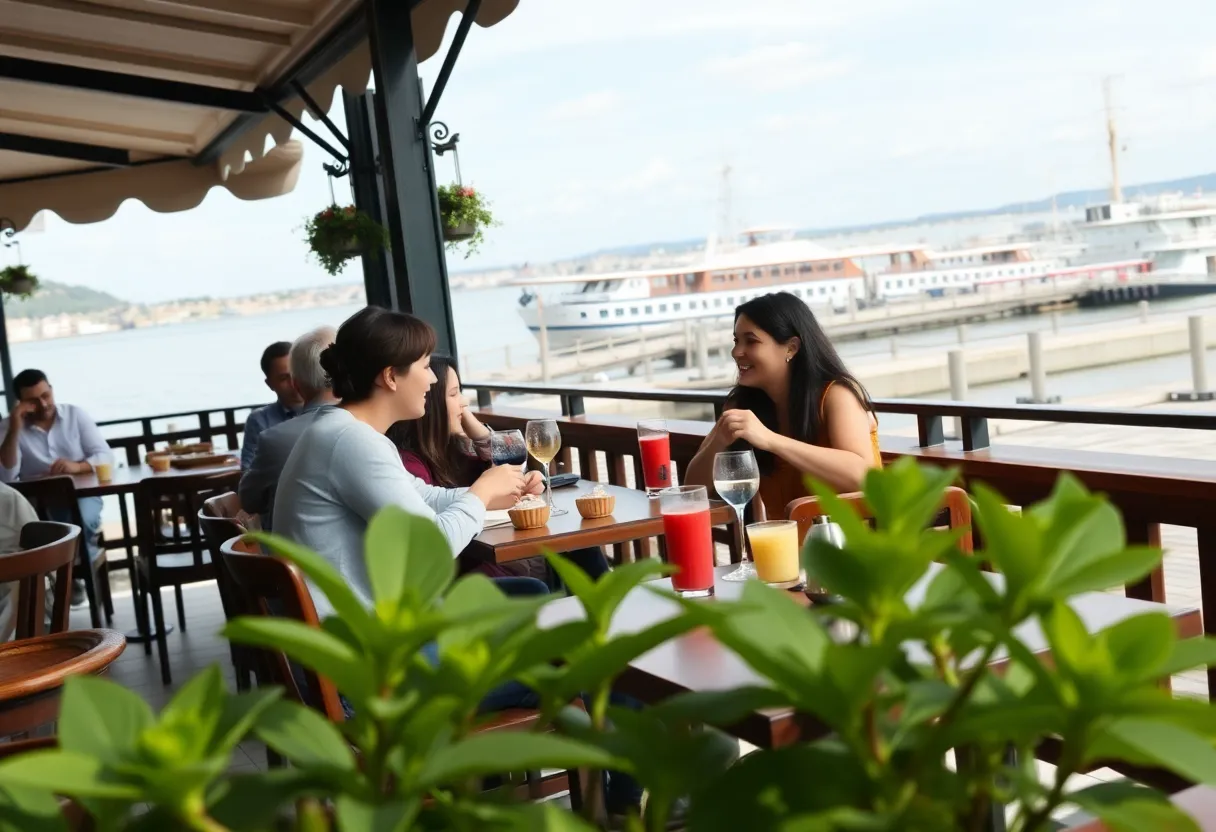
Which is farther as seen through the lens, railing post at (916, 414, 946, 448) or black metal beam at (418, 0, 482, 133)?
black metal beam at (418, 0, 482, 133)

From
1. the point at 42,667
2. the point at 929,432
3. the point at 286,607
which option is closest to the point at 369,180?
the point at 929,432

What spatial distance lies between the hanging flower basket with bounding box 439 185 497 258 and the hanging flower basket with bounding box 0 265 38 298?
4.26 meters

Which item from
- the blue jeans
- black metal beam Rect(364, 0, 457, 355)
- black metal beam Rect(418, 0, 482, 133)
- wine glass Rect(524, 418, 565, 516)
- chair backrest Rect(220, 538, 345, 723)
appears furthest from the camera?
the blue jeans

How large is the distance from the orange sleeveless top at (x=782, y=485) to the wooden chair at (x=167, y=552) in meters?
2.34

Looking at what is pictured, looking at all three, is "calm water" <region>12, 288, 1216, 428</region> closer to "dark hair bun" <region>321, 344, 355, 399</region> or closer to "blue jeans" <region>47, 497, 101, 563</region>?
"blue jeans" <region>47, 497, 101, 563</region>

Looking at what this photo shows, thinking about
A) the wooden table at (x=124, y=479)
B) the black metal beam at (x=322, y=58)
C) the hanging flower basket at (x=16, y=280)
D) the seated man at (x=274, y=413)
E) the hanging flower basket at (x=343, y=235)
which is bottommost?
the wooden table at (x=124, y=479)

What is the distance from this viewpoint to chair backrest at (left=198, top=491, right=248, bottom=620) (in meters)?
2.70

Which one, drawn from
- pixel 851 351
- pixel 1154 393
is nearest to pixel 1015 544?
pixel 1154 393

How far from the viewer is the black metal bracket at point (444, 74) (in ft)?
17.1

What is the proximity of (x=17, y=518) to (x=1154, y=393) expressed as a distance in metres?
28.1

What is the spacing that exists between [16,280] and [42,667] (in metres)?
7.28

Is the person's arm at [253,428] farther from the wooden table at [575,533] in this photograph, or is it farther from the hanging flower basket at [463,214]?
the wooden table at [575,533]

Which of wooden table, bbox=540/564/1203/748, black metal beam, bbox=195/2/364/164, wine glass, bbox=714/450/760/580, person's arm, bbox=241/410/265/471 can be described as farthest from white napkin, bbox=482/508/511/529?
black metal beam, bbox=195/2/364/164

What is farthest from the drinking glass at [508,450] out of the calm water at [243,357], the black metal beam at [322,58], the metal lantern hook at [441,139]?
the calm water at [243,357]
